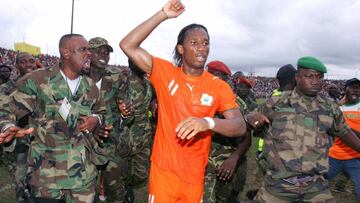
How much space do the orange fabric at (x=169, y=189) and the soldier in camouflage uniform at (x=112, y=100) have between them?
2.41m

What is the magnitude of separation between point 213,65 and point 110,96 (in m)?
1.57

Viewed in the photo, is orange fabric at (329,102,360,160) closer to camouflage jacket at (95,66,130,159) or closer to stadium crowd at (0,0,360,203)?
stadium crowd at (0,0,360,203)

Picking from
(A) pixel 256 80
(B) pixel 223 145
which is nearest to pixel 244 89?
(B) pixel 223 145

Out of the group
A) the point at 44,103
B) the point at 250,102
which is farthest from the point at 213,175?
the point at 250,102

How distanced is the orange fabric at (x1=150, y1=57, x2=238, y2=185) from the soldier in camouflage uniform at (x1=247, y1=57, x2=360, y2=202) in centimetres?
97

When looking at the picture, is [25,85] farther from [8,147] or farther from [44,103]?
[8,147]

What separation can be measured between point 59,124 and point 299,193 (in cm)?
255

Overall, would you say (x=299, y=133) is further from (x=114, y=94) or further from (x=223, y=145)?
(x=114, y=94)

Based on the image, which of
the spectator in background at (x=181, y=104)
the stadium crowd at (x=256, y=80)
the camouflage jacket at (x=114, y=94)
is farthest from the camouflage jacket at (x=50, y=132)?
the stadium crowd at (x=256, y=80)

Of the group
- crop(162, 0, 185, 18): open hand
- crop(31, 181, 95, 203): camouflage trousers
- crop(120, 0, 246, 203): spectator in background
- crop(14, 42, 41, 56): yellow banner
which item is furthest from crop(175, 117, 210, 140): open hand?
crop(14, 42, 41, 56): yellow banner

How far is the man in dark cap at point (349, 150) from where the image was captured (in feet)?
19.0

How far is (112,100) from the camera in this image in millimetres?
5594

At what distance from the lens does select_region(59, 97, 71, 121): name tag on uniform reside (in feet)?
12.3

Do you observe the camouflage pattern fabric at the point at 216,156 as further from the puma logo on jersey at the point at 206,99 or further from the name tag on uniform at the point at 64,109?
the name tag on uniform at the point at 64,109
